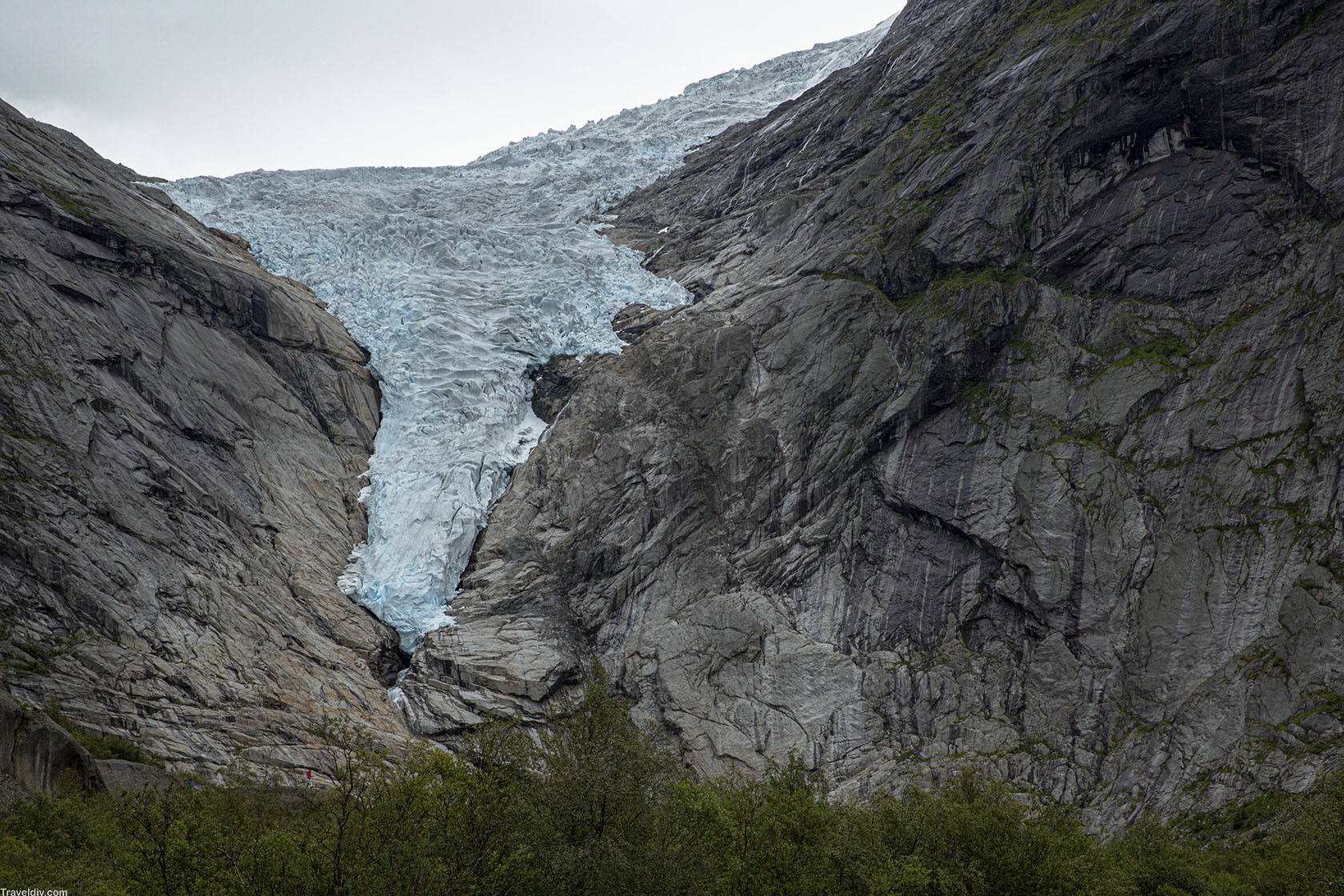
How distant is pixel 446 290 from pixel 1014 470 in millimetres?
46555

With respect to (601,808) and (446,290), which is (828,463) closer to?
(601,808)

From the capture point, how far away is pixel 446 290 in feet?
237

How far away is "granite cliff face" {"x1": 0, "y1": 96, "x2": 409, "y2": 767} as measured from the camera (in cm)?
3866

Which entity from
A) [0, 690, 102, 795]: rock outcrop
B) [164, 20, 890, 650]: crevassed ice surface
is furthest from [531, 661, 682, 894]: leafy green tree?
[164, 20, 890, 650]: crevassed ice surface

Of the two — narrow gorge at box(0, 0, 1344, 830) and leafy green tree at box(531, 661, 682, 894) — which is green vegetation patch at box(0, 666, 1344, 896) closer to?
leafy green tree at box(531, 661, 682, 894)

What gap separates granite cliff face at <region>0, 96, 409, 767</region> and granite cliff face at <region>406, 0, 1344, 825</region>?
304 inches

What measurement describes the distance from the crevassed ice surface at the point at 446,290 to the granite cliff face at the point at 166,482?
2.85 metres

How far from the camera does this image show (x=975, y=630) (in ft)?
146

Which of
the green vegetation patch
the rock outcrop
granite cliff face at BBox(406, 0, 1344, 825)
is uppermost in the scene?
granite cliff face at BBox(406, 0, 1344, 825)

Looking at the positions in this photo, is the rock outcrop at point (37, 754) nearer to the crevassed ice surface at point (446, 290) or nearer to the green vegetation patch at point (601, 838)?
the green vegetation patch at point (601, 838)

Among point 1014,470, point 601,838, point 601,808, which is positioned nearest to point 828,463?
point 1014,470

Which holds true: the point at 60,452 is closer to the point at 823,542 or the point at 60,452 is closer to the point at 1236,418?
the point at 823,542

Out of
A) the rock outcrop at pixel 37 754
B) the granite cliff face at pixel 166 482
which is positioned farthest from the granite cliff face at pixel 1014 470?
the rock outcrop at pixel 37 754

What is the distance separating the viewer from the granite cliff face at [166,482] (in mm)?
38656
